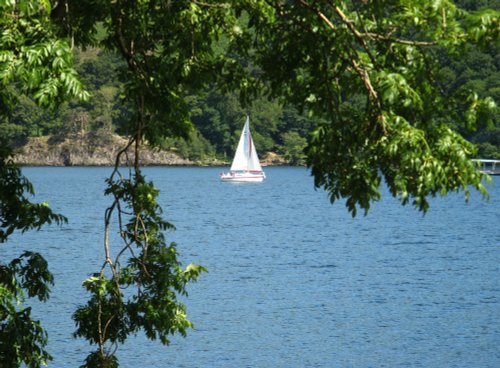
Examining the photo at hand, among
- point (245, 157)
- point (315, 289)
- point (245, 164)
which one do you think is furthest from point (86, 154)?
point (315, 289)

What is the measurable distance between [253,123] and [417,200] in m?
161

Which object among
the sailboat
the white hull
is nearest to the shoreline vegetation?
the sailboat

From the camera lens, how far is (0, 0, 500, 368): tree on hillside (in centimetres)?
802

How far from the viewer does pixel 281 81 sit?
32.8 feet

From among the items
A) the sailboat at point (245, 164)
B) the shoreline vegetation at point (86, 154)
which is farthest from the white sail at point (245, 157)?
the shoreline vegetation at point (86, 154)

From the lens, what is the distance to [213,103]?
170625 mm

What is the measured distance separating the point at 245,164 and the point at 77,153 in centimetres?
6545

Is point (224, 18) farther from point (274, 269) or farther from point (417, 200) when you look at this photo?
point (274, 269)

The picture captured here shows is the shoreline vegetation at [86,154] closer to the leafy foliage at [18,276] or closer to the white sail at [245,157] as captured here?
the white sail at [245,157]

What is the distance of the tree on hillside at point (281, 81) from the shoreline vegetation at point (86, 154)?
6103 inches

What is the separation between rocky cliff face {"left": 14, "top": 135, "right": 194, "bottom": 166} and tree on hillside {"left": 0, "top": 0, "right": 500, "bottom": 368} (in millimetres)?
154725

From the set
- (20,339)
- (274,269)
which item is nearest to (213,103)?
(274,269)

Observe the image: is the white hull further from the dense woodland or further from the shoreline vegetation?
the shoreline vegetation

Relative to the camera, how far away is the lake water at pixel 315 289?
24406 mm
